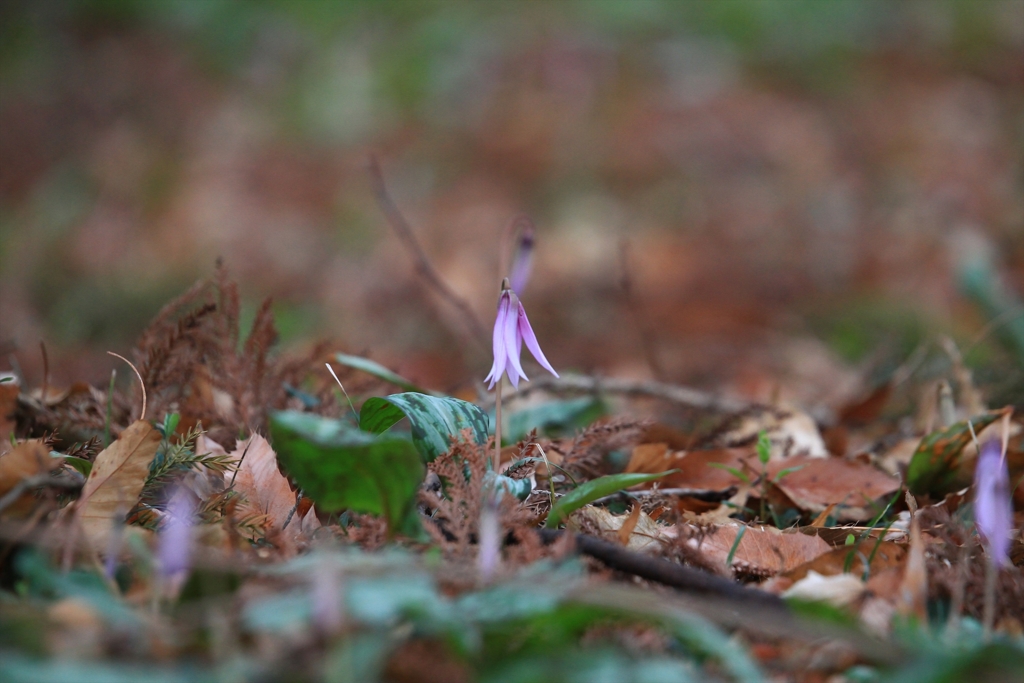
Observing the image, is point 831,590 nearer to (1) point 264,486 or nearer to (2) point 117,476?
(1) point 264,486

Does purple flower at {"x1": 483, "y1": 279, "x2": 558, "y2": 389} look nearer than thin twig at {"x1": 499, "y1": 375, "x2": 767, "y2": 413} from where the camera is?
Yes

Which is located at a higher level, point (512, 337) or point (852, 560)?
point (512, 337)

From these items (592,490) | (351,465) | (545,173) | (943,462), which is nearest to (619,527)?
(592,490)

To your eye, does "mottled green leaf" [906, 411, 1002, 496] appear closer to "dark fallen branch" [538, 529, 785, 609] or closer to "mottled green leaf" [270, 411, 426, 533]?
"dark fallen branch" [538, 529, 785, 609]

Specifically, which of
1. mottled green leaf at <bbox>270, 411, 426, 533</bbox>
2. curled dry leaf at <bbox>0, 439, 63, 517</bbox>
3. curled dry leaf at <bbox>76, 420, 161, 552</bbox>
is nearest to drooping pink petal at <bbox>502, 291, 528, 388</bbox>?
mottled green leaf at <bbox>270, 411, 426, 533</bbox>

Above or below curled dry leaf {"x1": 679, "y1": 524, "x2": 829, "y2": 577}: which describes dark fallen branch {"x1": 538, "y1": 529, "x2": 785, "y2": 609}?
above

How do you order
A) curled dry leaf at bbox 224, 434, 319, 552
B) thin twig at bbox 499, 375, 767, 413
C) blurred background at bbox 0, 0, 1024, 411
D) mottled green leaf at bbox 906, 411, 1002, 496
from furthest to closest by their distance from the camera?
1. blurred background at bbox 0, 0, 1024, 411
2. thin twig at bbox 499, 375, 767, 413
3. mottled green leaf at bbox 906, 411, 1002, 496
4. curled dry leaf at bbox 224, 434, 319, 552
